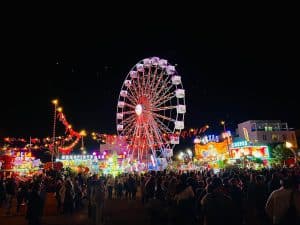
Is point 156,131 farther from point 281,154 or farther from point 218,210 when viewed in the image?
point 218,210

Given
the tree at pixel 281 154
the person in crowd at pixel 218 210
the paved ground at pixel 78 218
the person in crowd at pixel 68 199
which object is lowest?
the paved ground at pixel 78 218

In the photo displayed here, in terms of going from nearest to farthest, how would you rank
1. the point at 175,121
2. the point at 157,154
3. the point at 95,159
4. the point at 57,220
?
the point at 57,220 < the point at 175,121 < the point at 157,154 < the point at 95,159

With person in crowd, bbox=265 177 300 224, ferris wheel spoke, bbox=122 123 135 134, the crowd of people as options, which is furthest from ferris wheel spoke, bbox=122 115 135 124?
person in crowd, bbox=265 177 300 224

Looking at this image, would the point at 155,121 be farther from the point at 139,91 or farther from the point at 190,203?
the point at 190,203

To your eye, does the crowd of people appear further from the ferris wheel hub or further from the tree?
the tree

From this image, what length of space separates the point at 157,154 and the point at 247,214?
103 ft

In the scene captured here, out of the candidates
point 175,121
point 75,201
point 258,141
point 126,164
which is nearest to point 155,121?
point 175,121

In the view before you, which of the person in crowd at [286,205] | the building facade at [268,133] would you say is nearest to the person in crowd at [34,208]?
the person in crowd at [286,205]

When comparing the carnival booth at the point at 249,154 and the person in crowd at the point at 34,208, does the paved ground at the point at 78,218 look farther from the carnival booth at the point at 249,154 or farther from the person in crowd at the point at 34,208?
the carnival booth at the point at 249,154

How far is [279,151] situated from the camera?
49344mm

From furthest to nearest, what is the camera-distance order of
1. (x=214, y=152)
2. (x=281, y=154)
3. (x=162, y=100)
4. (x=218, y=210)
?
(x=214, y=152) → (x=281, y=154) → (x=162, y=100) → (x=218, y=210)

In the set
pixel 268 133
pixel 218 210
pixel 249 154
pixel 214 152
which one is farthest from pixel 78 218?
pixel 268 133

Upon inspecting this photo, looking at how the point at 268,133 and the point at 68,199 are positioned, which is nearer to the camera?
the point at 68,199

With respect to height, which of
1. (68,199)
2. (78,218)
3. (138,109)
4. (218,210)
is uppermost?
(138,109)
